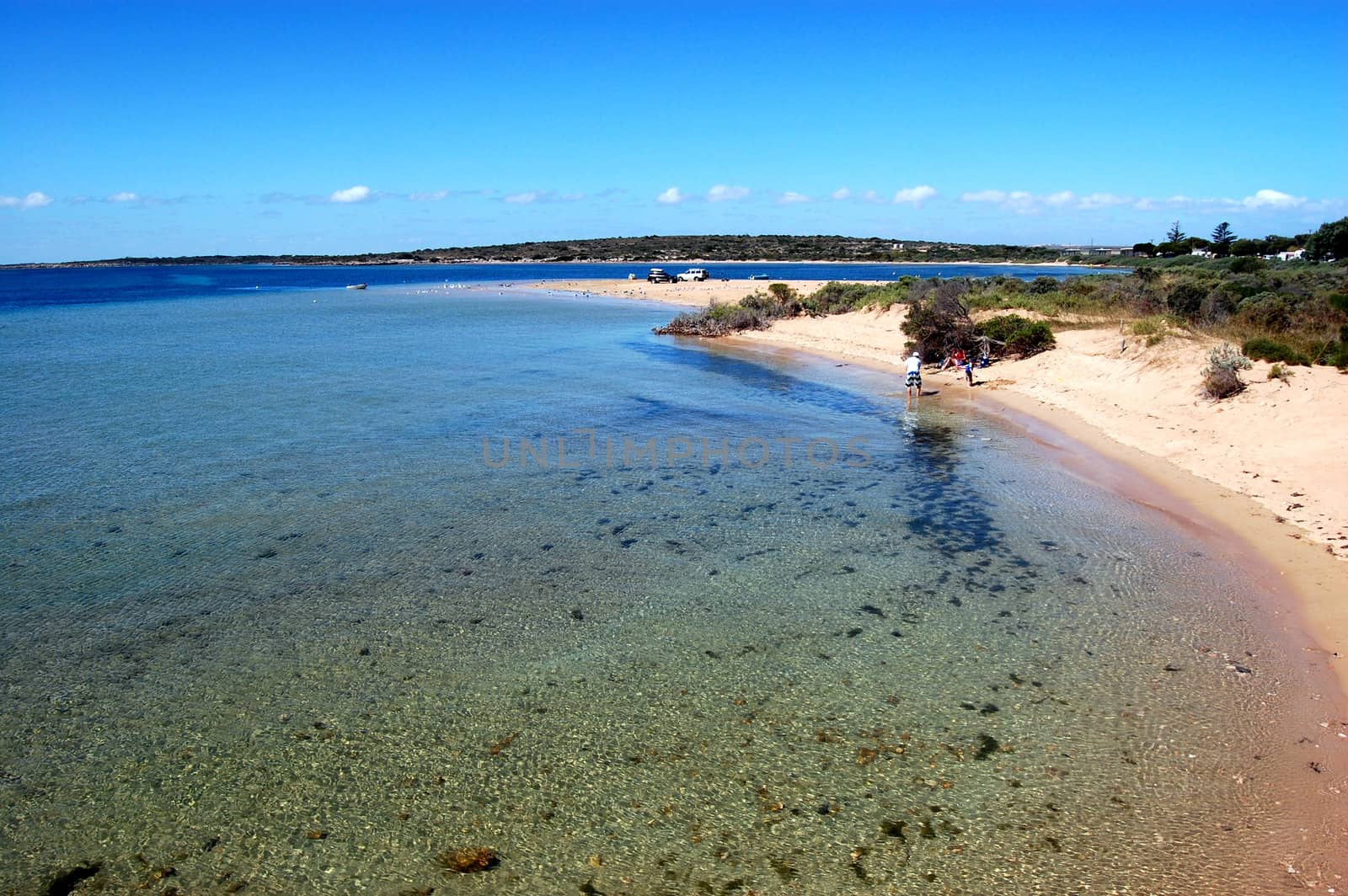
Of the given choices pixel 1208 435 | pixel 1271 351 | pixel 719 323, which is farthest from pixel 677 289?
pixel 1208 435

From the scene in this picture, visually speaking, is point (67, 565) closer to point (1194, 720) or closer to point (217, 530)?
point (217, 530)

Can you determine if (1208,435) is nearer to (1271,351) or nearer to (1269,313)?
(1271,351)

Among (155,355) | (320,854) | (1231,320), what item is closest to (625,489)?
(320,854)

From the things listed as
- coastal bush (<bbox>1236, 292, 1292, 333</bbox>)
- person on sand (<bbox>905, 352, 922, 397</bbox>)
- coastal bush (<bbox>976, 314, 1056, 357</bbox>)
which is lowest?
person on sand (<bbox>905, 352, 922, 397</bbox>)

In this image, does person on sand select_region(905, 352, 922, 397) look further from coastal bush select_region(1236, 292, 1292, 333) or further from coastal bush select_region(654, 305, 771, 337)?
coastal bush select_region(654, 305, 771, 337)

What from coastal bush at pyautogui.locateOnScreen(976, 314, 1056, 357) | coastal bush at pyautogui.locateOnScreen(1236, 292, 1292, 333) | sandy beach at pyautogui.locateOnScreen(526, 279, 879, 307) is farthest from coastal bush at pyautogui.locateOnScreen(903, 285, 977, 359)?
sandy beach at pyautogui.locateOnScreen(526, 279, 879, 307)

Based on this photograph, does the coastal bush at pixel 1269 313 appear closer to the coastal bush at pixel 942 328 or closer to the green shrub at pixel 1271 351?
the green shrub at pixel 1271 351
